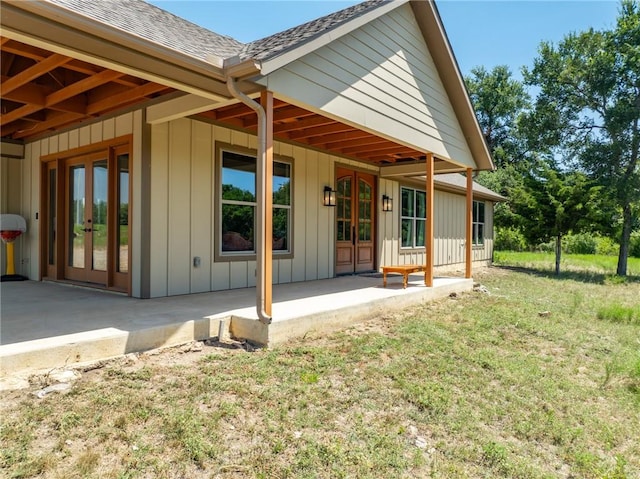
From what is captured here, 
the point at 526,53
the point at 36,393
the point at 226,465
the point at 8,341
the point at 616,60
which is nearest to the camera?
the point at 226,465

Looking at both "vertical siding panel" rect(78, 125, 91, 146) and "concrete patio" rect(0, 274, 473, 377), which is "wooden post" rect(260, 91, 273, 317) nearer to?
"concrete patio" rect(0, 274, 473, 377)

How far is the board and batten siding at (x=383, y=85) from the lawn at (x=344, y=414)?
2.59 meters

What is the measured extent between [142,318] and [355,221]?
5.49 meters

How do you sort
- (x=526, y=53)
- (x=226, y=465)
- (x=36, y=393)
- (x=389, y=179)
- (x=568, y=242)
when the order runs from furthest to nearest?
(x=568, y=242)
(x=526, y=53)
(x=389, y=179)
(x=36, y=393)
(x=226, y=465)

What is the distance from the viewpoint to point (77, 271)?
6.37 m

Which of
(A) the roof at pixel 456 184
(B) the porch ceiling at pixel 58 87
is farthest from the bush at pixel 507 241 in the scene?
(B) the porch ceiling at pixel 58 87

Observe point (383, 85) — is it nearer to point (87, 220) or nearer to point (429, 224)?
point (429, 224)

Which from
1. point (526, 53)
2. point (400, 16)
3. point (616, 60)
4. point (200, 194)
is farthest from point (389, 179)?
point (526, 53)

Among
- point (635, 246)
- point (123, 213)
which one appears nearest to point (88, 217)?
point (123, 213)

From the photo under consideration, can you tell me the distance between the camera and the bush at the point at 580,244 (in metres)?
23.3

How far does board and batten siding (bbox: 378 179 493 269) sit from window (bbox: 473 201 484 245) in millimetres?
256

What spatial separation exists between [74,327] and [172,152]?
2.64m

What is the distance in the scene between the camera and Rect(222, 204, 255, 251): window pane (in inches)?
241

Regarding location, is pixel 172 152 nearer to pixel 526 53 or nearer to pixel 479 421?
pixel 479 421
